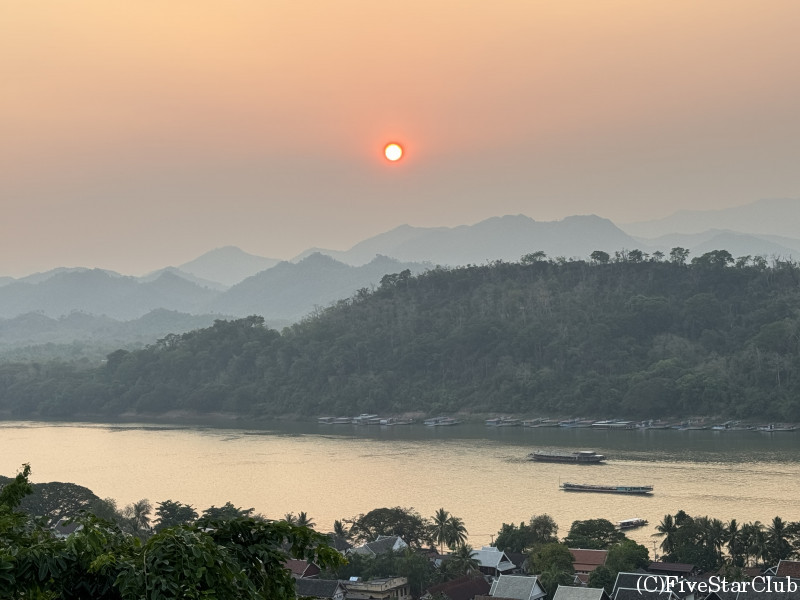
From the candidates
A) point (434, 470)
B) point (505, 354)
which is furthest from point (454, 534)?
point (505, 354)

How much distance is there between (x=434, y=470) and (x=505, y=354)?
78.5ft

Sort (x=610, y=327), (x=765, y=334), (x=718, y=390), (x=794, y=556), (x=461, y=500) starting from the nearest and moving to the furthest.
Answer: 1. (x=794, y=556)
2. (x=461, y=500)
3. (x=718, y=390)
4. (x=765, y=334)
5. (x=610, y=327)

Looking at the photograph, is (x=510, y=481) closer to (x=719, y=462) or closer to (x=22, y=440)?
(x=719, y=462)

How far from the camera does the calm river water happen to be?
23844mm

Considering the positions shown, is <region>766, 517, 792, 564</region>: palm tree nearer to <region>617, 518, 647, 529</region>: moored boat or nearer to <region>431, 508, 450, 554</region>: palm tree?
<region>617, 518, 647, 529</region>: moored boat

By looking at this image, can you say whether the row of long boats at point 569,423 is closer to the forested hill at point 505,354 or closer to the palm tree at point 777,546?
the forested hill at point 505,354

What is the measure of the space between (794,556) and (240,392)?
40691mm

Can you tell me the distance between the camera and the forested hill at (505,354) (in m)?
45.7

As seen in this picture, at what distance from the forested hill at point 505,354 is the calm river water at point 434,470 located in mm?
4403

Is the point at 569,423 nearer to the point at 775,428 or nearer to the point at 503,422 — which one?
the point at 503,422

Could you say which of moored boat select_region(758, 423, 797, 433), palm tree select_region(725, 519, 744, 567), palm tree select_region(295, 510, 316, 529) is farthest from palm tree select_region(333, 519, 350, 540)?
moored boat select_region(758, 423, 797, 433)

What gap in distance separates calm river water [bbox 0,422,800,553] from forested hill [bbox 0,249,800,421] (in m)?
4.40

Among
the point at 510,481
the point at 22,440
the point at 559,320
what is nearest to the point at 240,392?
the point at 22,440

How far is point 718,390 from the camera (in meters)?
42.6
